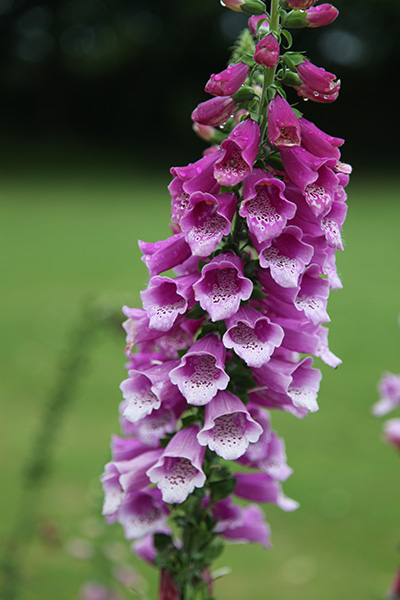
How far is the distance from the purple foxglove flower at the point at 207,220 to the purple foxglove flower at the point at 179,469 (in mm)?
332

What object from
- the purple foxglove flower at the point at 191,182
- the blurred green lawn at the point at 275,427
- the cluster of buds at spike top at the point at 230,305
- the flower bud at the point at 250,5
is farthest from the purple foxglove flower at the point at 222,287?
the blurred green lawn at the point at 275,427

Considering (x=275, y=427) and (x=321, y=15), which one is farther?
(x=275, y=427)

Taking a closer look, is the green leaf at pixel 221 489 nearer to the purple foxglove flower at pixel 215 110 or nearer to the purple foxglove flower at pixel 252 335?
the purple foxglove flower at pixel 252 335

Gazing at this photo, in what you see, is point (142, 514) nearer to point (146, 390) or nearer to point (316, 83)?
point (146, 390)

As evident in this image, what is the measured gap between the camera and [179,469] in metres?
1.26

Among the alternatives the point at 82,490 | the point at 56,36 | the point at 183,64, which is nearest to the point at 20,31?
the point at 56,36

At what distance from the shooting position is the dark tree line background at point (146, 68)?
1089 inches

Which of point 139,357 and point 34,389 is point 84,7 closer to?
point 34,389

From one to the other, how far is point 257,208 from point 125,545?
137 inches

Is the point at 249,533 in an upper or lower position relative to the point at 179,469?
lower

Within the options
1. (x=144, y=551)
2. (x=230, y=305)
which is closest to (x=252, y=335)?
(x=230, y=305)

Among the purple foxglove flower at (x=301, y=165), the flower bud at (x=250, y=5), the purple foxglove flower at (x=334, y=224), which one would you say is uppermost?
the flower bud at (x=250, y=5)

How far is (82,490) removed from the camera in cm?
480

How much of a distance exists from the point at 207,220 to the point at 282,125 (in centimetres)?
20
